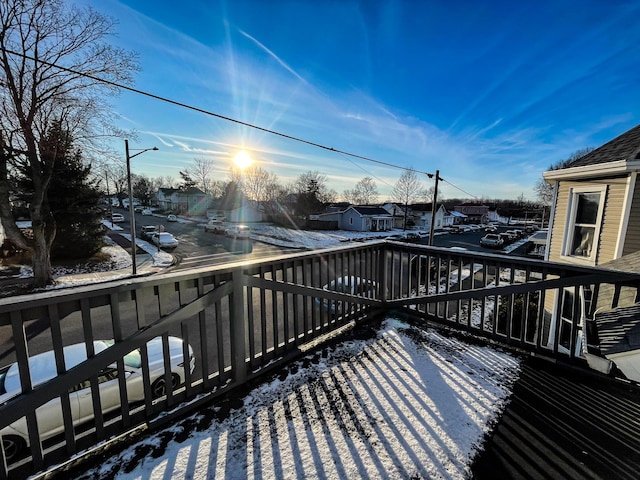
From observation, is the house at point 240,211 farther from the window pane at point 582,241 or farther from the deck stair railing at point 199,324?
the deck stair railing at point 199,324

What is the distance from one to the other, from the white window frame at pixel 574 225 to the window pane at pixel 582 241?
7 centimetres

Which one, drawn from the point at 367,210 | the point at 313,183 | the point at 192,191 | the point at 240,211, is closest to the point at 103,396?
the point at 367,210

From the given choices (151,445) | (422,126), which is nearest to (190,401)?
(151,445)

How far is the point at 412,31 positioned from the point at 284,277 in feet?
22.2

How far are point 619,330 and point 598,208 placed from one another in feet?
20.5

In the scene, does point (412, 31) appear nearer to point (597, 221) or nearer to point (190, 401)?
point (597, 221)

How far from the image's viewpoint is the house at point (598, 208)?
538 cm

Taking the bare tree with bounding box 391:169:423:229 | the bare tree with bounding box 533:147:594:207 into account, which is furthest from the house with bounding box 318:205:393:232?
the bare tree with bounding box 533:147:594:207

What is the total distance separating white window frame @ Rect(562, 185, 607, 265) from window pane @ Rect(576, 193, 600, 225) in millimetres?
79

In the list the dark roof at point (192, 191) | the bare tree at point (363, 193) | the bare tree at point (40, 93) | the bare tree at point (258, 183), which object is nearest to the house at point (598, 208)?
the bare tree at point (40, 93)

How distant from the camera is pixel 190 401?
184 cm

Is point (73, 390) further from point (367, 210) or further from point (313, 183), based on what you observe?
point (313, 183)

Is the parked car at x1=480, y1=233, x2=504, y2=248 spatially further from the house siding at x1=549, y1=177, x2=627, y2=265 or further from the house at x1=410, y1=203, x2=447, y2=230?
the house siding at x1=549, y1=177, x2=627, y2=265

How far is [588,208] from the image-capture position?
21.5 feet
